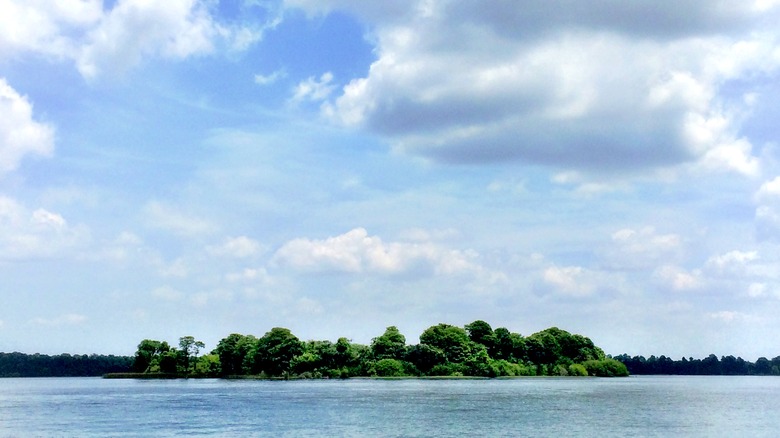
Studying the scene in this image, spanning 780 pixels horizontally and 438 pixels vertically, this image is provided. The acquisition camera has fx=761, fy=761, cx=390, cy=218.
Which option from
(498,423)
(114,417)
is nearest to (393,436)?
(498,423)

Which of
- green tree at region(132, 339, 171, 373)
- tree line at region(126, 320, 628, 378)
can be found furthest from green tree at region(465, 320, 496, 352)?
green tree at region(132, 339, 171, 373)

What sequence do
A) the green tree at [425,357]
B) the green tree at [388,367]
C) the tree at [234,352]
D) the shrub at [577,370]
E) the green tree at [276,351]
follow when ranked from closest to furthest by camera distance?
1. the green tree at [276,351]
2. the green tree at [425,357]
3. the green tree at [388,367]
4. the tree at [234,352]
5. the shrub at [577,370]

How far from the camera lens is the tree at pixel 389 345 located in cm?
16288

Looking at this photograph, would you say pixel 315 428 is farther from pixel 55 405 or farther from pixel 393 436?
pixel 55 405

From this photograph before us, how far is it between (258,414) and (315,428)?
14803mm

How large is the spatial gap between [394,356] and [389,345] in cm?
345

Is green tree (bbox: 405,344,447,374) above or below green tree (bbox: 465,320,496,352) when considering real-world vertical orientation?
below

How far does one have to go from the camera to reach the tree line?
161750 mm

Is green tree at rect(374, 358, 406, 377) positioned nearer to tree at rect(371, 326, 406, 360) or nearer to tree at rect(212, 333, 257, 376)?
tree at rect(371, 326, 406, 360)

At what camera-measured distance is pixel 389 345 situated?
16262 cm

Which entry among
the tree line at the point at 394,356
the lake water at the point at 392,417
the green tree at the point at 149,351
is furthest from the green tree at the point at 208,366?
the lake water at the point at 392,417

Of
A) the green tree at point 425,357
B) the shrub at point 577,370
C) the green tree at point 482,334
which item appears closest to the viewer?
the green tree at point 425,357

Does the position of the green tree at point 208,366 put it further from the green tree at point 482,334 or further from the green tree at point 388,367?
the green tree at point 482,334

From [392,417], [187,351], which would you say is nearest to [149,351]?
[187,351]
